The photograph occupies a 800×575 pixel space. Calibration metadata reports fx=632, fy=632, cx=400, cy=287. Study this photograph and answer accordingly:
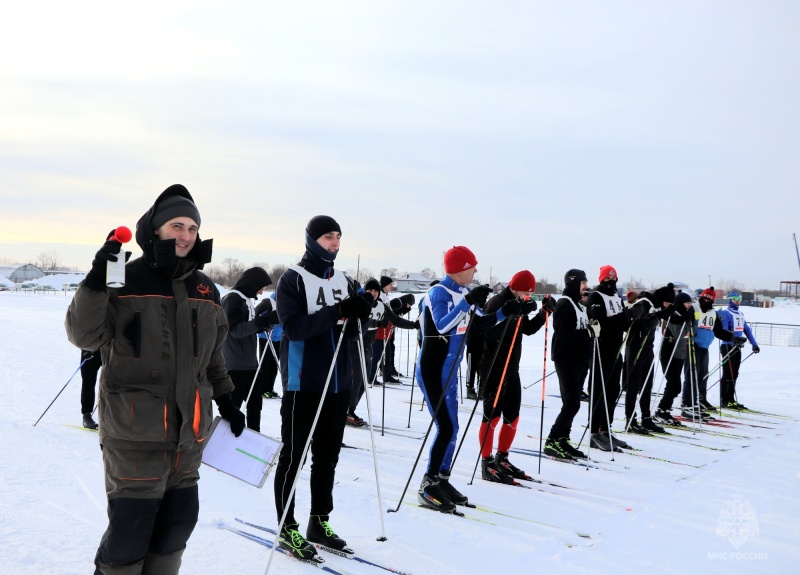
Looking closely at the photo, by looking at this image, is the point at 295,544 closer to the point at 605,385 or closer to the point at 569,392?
the point at 569,392

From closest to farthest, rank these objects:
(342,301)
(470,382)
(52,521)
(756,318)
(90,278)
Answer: (90,278) → (342,301) → (52,521) → (470,382) → (756,318)

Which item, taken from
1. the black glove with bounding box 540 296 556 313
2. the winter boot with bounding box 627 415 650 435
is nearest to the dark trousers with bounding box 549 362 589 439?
the black glove with bounding box 540 296 556 313

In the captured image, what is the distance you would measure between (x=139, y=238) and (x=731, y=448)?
298 inches

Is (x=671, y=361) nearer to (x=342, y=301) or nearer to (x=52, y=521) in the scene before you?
(x=342, y=301)

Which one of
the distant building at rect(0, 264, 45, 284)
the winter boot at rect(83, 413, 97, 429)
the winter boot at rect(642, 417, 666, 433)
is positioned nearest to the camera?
the winter boot at rect(83, 413, 97, 429)

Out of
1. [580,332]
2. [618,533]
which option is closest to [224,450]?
[618,533]

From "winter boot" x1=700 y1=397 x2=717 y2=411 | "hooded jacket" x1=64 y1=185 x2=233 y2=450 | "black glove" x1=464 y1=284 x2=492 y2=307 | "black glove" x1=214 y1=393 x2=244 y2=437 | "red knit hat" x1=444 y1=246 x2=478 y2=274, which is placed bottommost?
"winter boot" x1=700 y1=397 x2=717 y2=411

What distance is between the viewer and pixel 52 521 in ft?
13.8

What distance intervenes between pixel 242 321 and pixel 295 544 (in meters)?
2.67

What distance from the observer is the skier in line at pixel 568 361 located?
6.76 m

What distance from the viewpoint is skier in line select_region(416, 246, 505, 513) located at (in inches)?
194

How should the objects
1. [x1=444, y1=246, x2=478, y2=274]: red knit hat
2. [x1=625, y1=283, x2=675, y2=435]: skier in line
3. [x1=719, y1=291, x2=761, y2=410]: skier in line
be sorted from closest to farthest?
1. [x1=444, y1=246, x2=478, y2=274]: red knit hat
2. [x1=625, y1=283, x2=675, y2=435]: skier in line
3. [x1=719, y1=291, x2=761, y2=410]: skier in line

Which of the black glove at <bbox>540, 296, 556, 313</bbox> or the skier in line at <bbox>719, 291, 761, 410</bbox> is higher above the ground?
the black glove at <bbox>540, 296, 556, 313</bbox>

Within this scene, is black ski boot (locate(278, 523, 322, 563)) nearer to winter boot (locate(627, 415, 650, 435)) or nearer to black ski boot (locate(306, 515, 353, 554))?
black ski boot (locate(306, 515, 353, 554))
